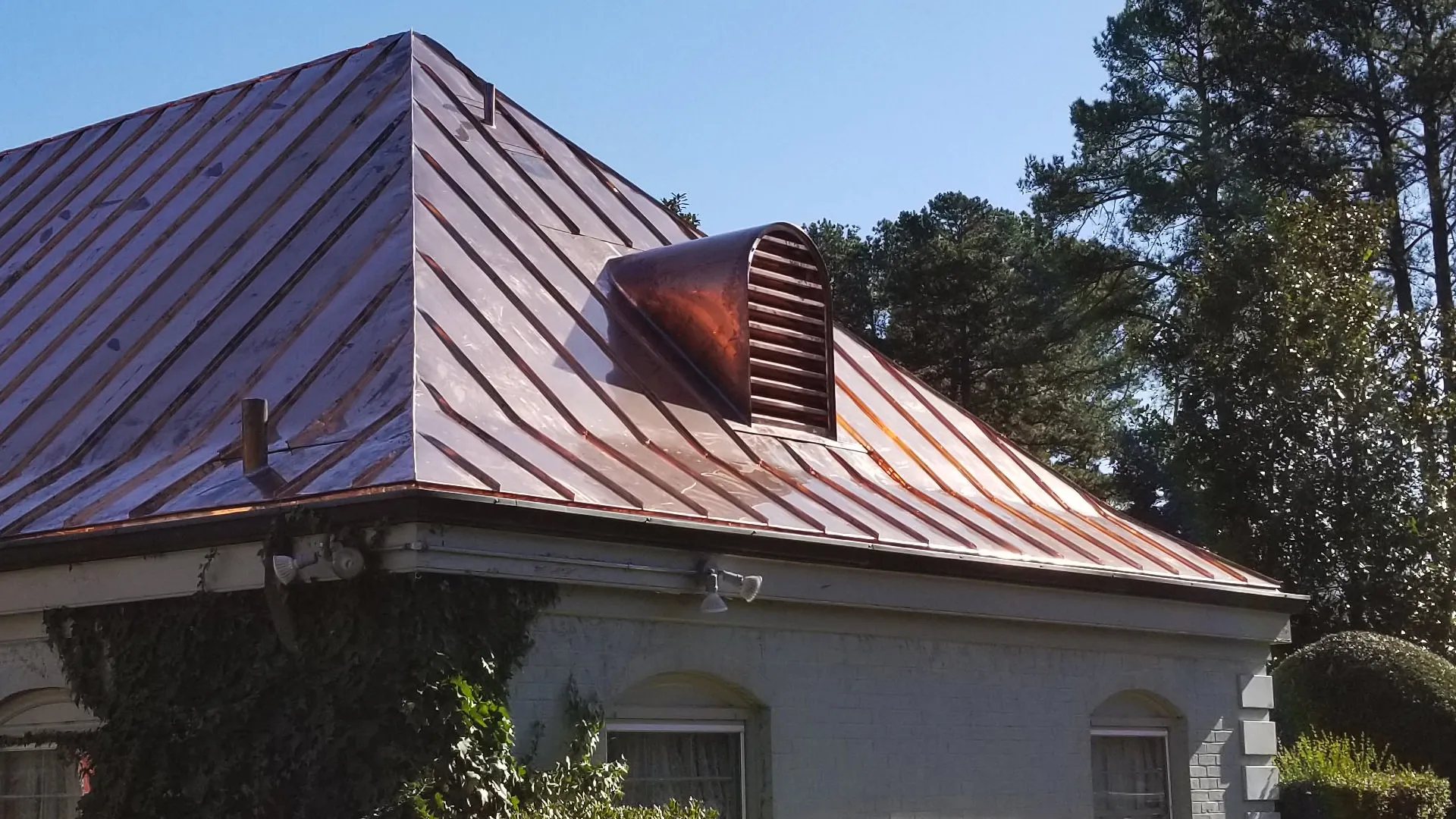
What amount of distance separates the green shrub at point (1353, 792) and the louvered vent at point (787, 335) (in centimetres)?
670

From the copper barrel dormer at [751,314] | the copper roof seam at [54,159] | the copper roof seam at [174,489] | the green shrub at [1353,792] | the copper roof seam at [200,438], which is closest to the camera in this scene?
the copper roof seam at [174,489]

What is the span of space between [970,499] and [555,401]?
3699mm

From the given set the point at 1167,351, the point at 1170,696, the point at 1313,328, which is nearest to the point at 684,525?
the point at 1170,696

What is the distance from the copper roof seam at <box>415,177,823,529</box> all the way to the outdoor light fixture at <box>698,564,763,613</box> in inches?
41.0

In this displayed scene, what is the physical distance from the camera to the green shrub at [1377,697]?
18.3 m

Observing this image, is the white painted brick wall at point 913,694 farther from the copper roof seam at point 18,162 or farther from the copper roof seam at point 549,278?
the copper roof seam at point 18,162

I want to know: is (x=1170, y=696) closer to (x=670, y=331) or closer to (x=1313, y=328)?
(x=670, y=331)

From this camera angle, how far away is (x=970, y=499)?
13148mm

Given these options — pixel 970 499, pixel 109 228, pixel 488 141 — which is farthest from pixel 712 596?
pixel 109 228

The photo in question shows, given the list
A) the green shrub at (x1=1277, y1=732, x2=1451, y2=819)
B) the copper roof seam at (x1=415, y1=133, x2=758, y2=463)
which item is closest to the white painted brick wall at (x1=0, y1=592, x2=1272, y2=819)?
the copper roof seam at (x1=415, y1=133, x2=758, y2=463)

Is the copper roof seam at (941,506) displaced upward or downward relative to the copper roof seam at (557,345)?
downward

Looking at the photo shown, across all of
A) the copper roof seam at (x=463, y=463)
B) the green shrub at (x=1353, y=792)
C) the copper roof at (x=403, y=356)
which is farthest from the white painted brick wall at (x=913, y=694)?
the green shrub at (x=1353, y=792)

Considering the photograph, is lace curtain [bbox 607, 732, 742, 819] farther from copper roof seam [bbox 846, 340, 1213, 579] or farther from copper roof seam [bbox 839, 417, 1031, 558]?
copper roof seam [bbox 846, 340, 1213, 579]

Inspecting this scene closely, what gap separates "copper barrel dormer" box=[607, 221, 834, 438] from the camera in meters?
12.4
